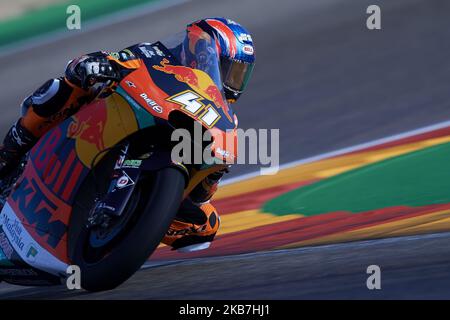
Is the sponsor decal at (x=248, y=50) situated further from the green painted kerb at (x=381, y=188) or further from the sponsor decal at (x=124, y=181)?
the green painted kerb at (x=381, y=188)

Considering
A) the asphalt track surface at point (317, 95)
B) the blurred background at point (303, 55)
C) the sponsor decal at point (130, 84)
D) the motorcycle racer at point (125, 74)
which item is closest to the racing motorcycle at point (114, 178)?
the sponsor decal at point (130, 84)

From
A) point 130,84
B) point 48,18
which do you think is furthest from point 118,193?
point 48,18

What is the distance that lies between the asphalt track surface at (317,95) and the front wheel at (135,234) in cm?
38

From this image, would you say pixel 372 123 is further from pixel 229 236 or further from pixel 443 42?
pixel 229 236

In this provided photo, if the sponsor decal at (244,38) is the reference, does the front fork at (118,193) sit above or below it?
below

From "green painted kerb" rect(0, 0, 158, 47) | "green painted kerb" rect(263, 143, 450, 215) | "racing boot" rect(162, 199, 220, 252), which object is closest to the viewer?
"racing boot" rect(162, 199, 220, 252)

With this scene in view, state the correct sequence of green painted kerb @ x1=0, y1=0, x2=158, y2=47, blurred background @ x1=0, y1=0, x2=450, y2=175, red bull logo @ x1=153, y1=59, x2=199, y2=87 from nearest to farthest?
red bull logo @ x1=153, y1=59, x2=199, y2=87 → blurred background @ x1=0, y1=0, x2=450, y2=175 → green painted kerb @ x1=0, y1=0, x2=158, y2=47

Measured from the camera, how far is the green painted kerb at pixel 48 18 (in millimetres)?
11039

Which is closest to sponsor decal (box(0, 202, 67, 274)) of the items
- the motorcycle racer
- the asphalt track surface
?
the asphalt track surface

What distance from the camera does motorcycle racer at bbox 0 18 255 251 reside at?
4695mm

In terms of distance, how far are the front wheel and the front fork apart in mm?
33

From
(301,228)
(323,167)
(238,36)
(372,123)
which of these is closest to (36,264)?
(238,36)

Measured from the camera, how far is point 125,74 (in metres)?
4.63

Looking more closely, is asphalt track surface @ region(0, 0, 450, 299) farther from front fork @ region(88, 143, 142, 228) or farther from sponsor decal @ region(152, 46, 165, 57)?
sponsor decal @ region(152, 46, 165, 57)
